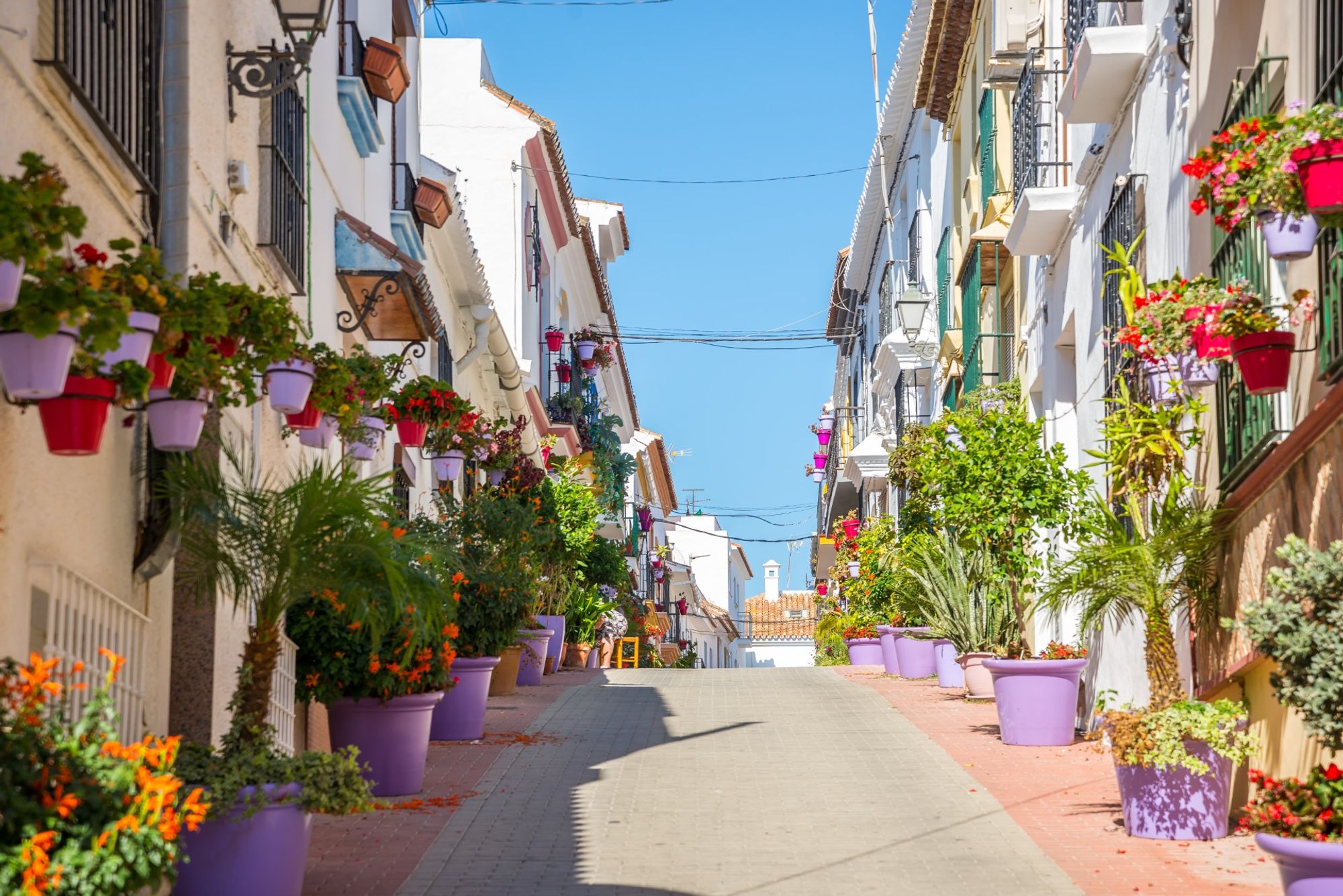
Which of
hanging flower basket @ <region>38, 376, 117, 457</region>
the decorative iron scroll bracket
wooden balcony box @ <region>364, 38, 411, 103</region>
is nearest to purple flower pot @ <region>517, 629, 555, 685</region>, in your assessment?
the decorative iron scroll bracket

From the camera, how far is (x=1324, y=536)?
7.29 metres

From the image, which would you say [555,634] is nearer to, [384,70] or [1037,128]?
[384,70]

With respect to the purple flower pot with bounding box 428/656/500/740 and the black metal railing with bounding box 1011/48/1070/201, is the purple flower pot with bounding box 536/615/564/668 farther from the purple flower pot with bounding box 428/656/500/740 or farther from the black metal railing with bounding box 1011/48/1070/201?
the black metal railing with bounding box 1011/48/1070/201

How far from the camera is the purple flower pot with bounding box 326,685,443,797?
34.3ft

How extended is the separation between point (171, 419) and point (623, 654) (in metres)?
22.0

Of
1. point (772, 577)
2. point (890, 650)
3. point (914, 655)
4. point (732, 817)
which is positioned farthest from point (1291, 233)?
point (772, 577)

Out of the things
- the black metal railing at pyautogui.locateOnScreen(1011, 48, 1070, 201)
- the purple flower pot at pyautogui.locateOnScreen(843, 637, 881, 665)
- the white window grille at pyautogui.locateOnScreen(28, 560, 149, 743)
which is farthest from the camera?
the purple flower pot at pyautogui.locateOnScreen(843, 637, 881, 665)

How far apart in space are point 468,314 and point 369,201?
19.8 feet

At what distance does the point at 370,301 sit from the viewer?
12.5 metres

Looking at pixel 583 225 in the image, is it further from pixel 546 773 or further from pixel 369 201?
pixel 546 773

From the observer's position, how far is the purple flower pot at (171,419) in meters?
6.13

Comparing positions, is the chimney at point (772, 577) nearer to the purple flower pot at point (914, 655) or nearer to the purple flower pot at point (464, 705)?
the purple flower pot at point (914, 655)

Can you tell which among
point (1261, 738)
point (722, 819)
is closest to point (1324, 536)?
point (1261, 738)

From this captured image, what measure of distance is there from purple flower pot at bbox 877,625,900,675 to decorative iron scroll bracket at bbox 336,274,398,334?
945 centimetres
